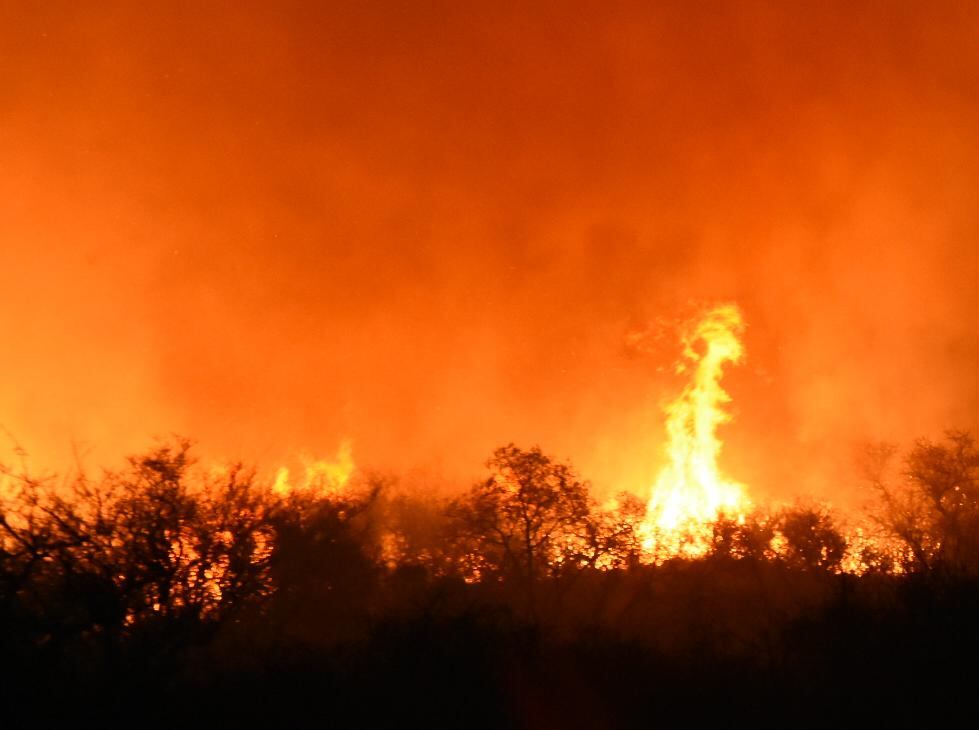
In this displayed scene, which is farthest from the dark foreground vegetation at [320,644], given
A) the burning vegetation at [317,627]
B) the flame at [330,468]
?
the flame at [330,468]

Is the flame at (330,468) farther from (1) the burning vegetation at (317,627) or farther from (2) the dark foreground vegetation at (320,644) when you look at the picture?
(2) the dark foreground vegetation at (320,644)

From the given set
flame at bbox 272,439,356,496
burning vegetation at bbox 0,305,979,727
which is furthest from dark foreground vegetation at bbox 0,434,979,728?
flame at bbox 272,439,356,496

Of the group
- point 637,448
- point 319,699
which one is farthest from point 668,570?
point 637,448

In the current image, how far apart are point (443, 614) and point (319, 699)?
11.6 ft

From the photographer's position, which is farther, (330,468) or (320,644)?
(330,468)

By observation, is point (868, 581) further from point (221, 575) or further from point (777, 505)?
point (777, 505)

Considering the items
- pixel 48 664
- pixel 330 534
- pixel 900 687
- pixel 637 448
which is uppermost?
pixel 637 448

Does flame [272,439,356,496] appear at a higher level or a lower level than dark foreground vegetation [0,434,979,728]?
higher

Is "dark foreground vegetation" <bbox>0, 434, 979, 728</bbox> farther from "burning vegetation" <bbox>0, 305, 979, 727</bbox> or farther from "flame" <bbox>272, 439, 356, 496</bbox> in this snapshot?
"flame" <bbox>272, 439, 356, 496</bbox>

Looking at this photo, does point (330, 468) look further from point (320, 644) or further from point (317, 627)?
point (320, 644)

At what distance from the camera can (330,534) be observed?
26.0 meters

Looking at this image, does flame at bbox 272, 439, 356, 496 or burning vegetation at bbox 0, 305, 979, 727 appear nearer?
burning vegetation at bbox 0, 305, 979, 727

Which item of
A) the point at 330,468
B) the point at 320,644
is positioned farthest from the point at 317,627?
the point at 330,468

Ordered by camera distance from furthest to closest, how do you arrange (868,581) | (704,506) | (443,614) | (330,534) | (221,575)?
(704,506)
(330,534)
(868,581)
(221,575)
(443,614)
